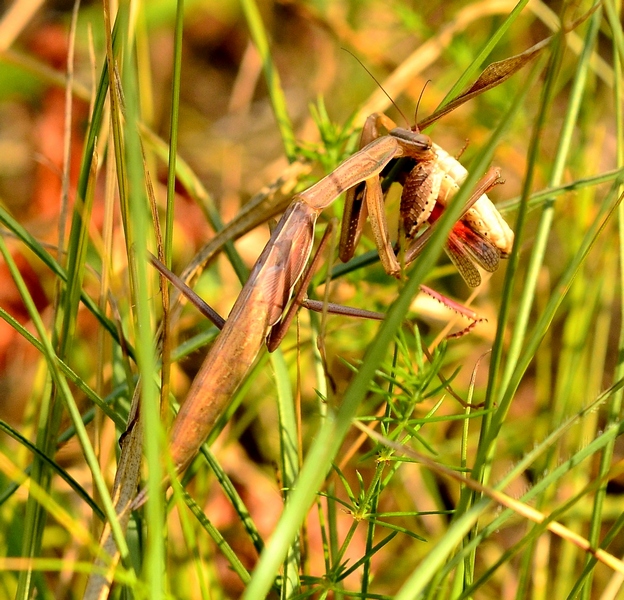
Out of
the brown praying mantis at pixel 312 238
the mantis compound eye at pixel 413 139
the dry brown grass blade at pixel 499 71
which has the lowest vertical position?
the brown praying mantis at pixel 312 238


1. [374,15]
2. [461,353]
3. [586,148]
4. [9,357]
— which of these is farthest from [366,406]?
[374,15]

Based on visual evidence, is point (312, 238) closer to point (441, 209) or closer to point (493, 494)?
point (441, 209)

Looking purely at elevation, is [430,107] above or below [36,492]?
above

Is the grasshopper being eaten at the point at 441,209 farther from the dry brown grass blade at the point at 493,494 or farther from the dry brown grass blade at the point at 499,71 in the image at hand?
the dry brown grass blade at the point at 493,494

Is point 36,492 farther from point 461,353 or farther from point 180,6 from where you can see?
point 461,353

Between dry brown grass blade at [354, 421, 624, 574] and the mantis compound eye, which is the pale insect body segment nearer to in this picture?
the mantis compound eye

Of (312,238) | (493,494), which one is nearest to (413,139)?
(312,238)

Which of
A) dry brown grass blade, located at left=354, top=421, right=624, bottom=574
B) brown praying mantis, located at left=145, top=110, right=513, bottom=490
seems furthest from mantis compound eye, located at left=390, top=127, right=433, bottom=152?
dry brown grass blade, located at left=354, top=421, right=624, bottom=574

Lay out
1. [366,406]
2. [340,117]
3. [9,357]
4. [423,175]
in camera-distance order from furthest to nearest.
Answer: [340,117], [9,357], [366,406], [423,175]

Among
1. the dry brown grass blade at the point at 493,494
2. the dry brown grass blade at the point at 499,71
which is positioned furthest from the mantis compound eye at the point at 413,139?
the dry brown grass blade at the point at 493,494
